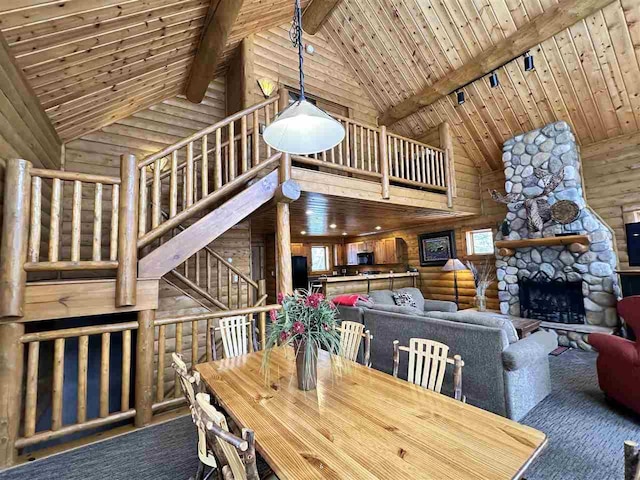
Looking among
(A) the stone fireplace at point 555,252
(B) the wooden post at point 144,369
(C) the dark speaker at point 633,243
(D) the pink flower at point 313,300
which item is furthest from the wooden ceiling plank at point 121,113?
(C) the dark speaker at point 633,243

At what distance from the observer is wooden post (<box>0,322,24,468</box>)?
7.39ft

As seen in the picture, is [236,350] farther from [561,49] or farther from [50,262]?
[561,49]

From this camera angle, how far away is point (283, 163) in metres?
4.14

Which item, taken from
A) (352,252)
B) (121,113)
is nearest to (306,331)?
(121,113)

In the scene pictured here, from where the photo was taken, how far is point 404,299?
5.92 meters

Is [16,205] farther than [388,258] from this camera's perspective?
No

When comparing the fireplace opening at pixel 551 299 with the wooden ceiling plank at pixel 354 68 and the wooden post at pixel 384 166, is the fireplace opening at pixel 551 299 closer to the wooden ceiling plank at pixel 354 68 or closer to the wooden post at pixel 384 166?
the wooden post at pixel 384 166

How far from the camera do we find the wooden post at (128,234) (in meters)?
Answer: 2.68

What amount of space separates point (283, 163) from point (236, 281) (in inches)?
107

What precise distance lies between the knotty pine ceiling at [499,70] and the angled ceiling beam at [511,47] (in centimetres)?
12

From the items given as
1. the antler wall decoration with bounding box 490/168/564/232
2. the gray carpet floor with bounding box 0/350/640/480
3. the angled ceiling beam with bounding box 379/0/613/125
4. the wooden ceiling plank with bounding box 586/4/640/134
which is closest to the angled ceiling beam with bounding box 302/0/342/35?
the angled ceiling beam with bounding box 379/0/613/125

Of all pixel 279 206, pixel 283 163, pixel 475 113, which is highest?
pixel 475 113

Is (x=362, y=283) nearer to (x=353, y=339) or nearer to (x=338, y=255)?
(x=353, y=339)

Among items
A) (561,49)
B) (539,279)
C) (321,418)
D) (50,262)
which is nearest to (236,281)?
(50,262)
